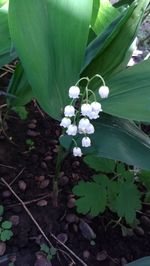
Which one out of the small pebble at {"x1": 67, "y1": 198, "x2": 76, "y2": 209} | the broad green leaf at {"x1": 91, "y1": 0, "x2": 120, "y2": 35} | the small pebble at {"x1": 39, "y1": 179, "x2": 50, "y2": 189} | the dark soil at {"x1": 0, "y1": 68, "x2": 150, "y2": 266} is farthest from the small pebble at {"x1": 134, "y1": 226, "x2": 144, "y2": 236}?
the broad green leaf at {"x1": 91, "y1": 0, "x2": 120, "y2": 35}

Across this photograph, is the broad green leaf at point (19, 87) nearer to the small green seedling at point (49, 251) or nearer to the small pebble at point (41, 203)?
the small pebble at point (41, 203)

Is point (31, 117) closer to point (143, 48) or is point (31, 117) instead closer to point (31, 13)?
point (31, 13)

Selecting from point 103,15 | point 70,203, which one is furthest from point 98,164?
point 103,15

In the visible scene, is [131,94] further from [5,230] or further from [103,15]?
[5,230]

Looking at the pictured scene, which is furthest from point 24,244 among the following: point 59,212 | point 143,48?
point 143,48

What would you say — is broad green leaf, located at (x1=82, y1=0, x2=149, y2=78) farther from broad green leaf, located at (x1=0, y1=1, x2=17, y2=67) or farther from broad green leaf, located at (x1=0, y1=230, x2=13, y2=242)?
broad green leaf, located at (x1=0, y1=230, x2=13, y2=242)
